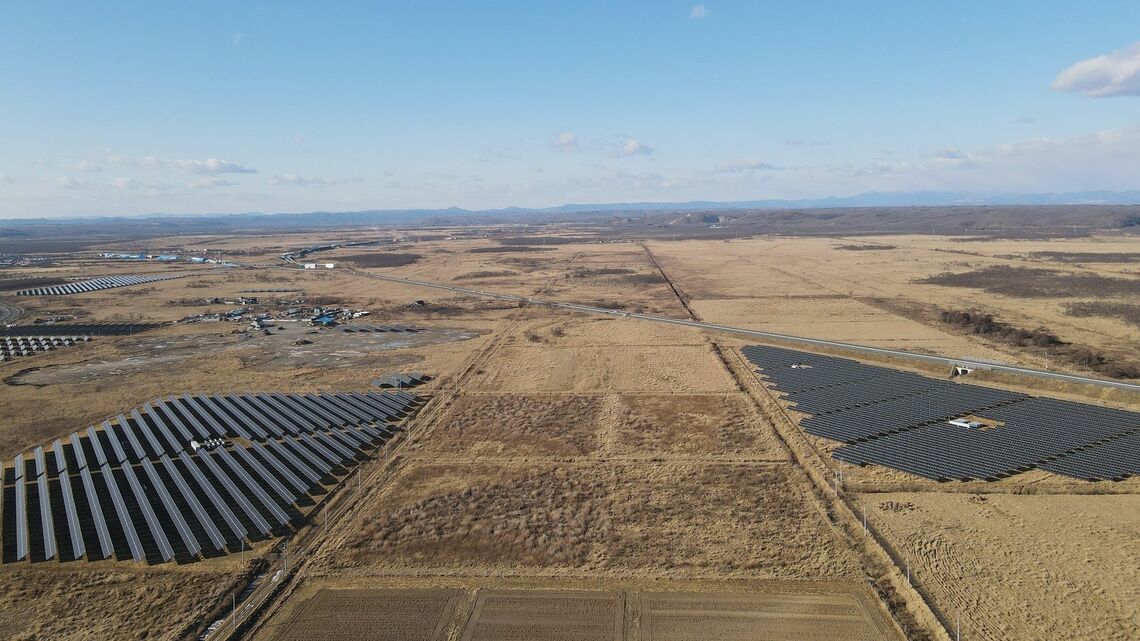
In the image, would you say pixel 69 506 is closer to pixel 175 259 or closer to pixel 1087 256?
pixel 175 259

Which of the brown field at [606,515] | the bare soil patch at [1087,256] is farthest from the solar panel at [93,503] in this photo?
the bare soil patch at [1087,256]

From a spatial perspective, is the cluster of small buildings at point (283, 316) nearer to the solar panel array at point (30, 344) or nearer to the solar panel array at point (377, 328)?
the solar panel array at point (377, 328)

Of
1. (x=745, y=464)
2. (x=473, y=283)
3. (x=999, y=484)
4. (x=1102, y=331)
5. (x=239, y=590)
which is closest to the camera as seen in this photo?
(x=239, y=590)

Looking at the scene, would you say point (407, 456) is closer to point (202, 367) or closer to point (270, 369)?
point (270, 369)

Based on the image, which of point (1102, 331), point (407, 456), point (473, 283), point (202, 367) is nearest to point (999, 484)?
point (407, 456)

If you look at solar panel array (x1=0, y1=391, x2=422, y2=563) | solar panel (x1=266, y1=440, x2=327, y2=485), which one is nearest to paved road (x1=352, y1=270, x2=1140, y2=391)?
solar panel array (x1=0, y1=391, x2=422, y2=563)

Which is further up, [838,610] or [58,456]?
[58,456]
